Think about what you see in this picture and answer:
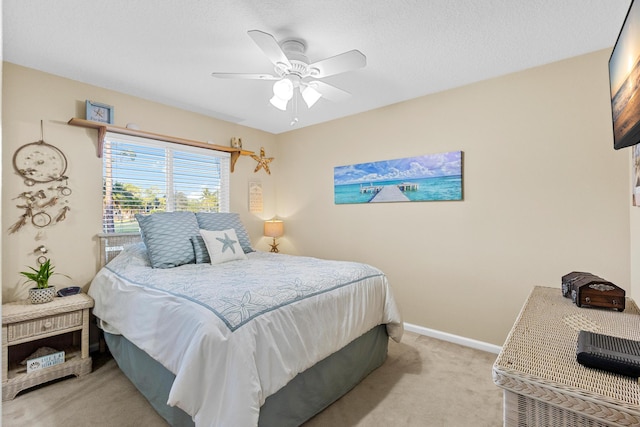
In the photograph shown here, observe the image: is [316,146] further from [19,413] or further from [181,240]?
[19,413]

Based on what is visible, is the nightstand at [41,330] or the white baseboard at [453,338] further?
the white baseboard at [453,338]

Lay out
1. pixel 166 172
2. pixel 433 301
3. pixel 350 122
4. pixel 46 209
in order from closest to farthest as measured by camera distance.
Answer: pixel 46 209
pixel 433 301
pixel 166 172
pixel 350 122

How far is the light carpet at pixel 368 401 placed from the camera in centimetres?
209

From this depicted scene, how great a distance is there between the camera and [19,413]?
84.3 inches

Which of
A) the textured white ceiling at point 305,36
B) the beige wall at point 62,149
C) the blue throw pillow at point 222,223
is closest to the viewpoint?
the textured white ceiling at point 305,36

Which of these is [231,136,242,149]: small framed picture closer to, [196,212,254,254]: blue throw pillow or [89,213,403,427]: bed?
[196,212,254,254]: blue throw pillow

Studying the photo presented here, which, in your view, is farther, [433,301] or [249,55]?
[433,301]

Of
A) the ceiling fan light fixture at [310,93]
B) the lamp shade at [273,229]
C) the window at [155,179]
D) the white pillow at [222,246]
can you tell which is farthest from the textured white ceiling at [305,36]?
the lamp shade at [273,229]

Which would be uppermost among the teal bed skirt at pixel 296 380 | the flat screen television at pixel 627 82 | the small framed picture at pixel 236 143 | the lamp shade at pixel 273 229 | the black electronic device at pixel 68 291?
the small framed picture at pixel 236 143

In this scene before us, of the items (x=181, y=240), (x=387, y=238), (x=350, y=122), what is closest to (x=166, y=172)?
(x=181, y=240)

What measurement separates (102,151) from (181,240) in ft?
3.55

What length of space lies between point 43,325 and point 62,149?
1.39 m

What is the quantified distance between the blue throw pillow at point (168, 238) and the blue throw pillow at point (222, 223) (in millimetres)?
173

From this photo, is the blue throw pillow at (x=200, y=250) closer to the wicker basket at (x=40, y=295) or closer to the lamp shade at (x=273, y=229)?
the wicker basket at (x=40, y=295)
